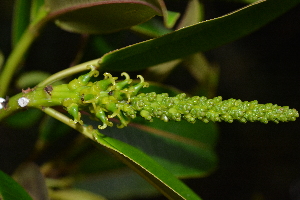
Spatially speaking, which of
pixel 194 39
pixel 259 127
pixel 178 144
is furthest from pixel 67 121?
pixel 259 127

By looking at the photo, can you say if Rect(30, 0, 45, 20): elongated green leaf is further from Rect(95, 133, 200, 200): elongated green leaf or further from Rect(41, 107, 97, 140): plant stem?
Rect(95, 133, 200, 200): elongated green leaf

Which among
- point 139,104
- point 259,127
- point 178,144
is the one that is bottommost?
point 259,127

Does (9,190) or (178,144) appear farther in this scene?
(178,144)

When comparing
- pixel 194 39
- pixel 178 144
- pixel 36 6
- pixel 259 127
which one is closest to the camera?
pixel 194 39

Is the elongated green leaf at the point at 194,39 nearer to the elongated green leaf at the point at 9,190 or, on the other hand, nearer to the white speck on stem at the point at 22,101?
the white speck on stem at the point at 22,101

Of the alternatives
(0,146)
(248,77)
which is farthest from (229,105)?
(248,77)

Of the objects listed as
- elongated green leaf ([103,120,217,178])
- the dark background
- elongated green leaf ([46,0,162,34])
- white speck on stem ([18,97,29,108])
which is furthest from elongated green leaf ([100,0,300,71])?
the dark background

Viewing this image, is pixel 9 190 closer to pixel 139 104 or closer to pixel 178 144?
pixel 139 104
